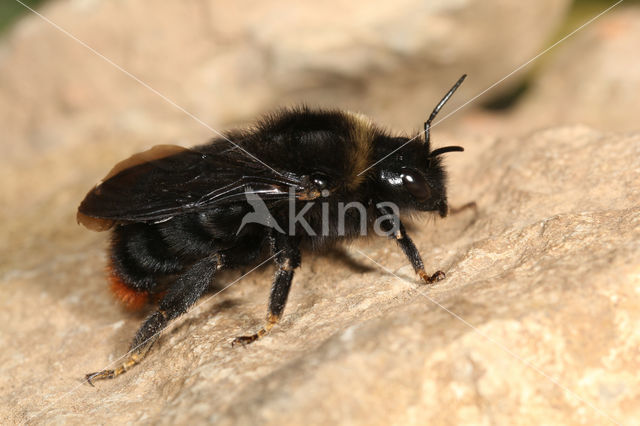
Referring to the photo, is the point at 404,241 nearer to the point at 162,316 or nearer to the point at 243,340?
the point at 243,340

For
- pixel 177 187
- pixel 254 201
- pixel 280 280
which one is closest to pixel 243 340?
pixel 280 280

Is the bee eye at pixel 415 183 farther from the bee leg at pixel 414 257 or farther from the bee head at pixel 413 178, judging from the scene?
the bee leg at pixel 414 257

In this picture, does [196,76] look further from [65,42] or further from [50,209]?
[50,209]

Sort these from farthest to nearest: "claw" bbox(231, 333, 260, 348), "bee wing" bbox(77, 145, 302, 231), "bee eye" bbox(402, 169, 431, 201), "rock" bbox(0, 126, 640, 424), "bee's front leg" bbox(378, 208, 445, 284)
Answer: "bee eye" bbox(402, 169, 431, 201) → "bee's front leg" bbox(378, 208, 445, 284) → "bee wing" bbox(77, 145, 302, 231) → "claw" bbox(231, 333, 260, 348) → "rock" bbox(0, 126, 640, 424)

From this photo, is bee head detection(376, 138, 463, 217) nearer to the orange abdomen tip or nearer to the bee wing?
the bee wing

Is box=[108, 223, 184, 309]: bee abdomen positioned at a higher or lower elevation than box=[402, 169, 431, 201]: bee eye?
higher

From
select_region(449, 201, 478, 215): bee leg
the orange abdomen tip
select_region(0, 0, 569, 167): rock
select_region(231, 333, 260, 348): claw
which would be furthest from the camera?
select_region(0, 0, 569, 167): rock

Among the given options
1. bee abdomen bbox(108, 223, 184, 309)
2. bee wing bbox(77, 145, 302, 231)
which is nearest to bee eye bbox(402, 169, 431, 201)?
bee wing bbox(77, 145, 302, 231)
